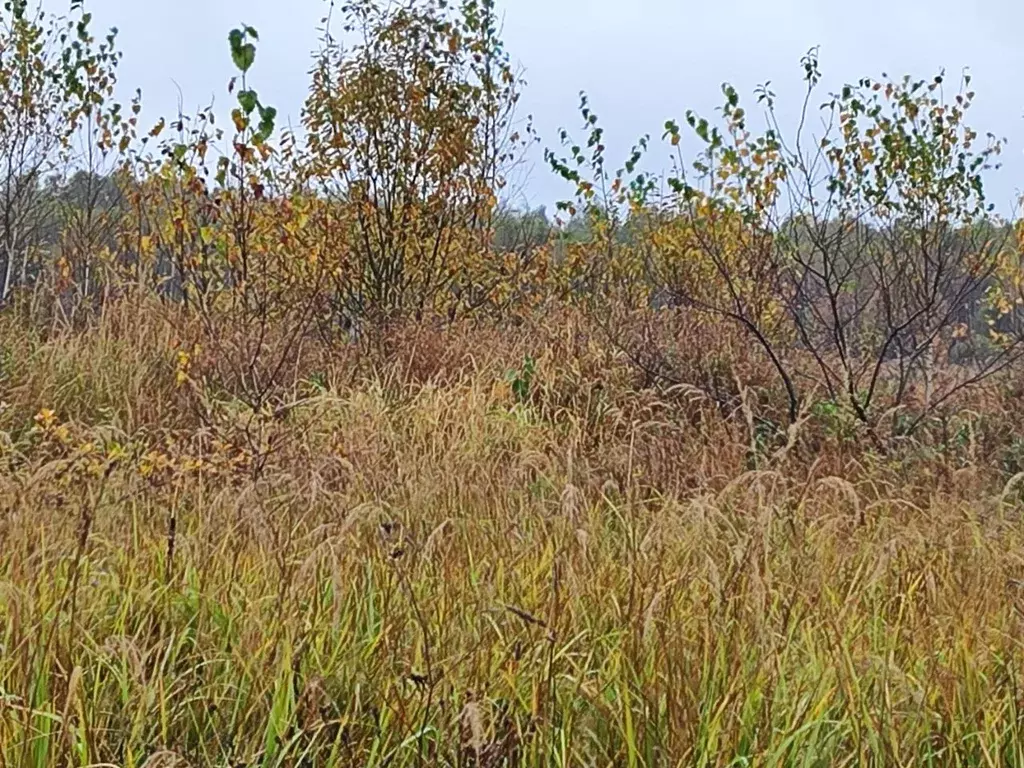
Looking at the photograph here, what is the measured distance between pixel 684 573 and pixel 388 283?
17.5 feet

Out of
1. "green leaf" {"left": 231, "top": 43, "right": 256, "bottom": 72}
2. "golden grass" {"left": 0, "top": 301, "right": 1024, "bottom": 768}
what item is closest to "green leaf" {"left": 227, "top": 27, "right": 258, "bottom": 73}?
"green leaf" {"left": 231, "top": 43, "right": 256, "bottom": 72}

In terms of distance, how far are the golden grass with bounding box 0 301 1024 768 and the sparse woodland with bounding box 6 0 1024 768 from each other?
0.05ft

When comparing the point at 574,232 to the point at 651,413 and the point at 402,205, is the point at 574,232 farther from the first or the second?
the point at 651,413

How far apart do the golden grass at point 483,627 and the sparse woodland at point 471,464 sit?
0.05 feet

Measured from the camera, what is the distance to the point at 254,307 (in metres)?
6.76

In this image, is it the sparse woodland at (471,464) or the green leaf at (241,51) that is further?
the green leaf at (241,51)

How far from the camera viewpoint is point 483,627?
95.5 inches

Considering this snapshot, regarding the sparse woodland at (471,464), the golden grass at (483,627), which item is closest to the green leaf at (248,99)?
the sparse woodland at (471,464)

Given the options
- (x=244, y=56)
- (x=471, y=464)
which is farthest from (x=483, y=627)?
(x=244, y=56)

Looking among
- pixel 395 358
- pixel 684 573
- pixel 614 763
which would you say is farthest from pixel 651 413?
pixel 614 763

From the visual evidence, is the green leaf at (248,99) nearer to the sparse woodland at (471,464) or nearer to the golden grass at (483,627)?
the sparse woodland at (471,464)

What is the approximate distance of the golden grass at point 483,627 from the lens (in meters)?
1.96

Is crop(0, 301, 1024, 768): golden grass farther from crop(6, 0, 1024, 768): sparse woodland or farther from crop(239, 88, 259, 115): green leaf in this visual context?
crop(239, 88, 259, 115): green leaf

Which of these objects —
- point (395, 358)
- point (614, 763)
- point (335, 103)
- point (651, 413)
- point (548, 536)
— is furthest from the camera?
point (335, 103)
